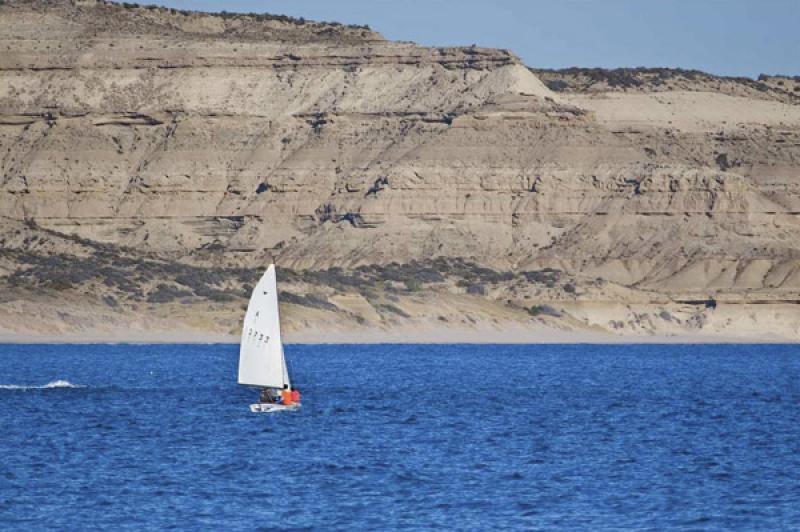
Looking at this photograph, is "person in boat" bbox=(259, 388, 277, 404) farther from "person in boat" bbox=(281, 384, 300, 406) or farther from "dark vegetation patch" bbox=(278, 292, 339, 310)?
"dark vegetation patch" bbox=(278, 292, 339, 310)

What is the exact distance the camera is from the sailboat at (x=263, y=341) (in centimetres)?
4966

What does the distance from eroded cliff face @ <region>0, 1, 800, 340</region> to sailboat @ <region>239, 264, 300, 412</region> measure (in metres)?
71.9

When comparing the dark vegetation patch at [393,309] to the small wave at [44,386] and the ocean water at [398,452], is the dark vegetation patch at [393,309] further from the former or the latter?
the small wave at [44,386]

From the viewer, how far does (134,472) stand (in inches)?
1495

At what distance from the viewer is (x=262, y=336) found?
163 ft

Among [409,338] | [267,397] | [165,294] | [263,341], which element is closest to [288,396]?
[267,397]

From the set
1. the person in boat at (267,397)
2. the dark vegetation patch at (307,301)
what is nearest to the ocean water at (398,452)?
the person in boat at (267,397)

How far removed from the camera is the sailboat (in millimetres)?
49656

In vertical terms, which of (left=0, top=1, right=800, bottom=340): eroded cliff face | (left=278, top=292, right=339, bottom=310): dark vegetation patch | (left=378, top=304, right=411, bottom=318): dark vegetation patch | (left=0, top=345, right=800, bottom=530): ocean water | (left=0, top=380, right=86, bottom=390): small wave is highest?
(left=0, top=1, right=800, bottom=340): eroded cliff face

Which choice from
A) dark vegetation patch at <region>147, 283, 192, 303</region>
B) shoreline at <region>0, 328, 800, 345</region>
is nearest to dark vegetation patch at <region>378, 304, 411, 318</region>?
shoreline at <region>0, 328, 800, 345</region>

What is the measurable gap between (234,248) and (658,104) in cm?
4569

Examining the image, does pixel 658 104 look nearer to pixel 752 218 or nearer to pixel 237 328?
pixel 752 218

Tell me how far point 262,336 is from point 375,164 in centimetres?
9020

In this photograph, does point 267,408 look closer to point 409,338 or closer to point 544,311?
point 409,338
